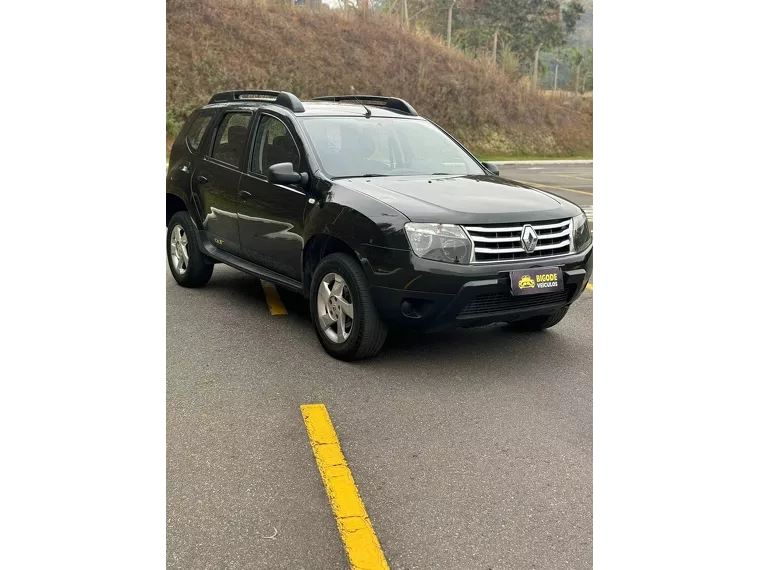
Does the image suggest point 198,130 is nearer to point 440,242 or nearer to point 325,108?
point 325,108

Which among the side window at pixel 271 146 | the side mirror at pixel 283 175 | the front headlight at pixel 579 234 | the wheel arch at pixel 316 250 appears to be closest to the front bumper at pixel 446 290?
the front headlight at pixel 579 234

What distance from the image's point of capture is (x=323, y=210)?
5012 mm

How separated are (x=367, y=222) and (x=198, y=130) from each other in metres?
3.03

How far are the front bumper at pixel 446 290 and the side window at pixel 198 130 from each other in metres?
2.95

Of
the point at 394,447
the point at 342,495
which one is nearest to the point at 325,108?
the point at 394,447

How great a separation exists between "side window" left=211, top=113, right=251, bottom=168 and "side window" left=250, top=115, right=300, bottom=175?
0.19 metres

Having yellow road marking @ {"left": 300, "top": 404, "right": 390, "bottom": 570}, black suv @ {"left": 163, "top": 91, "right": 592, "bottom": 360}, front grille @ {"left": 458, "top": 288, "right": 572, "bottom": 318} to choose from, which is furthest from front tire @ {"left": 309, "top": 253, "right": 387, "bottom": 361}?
yellow road marking @ {"left": 300, "top": 404, "right": 390, "bottom": 570}

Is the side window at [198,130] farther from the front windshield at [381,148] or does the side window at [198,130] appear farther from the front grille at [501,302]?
the front grille at [501,302]

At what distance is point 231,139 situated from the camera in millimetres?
6371

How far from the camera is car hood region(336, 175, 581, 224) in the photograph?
14.8ft

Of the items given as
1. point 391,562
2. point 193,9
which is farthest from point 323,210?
point 193,9

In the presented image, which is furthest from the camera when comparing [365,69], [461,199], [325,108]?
[365,69]
